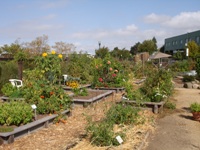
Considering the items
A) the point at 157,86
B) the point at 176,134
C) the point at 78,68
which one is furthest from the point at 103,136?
the point at 78,68

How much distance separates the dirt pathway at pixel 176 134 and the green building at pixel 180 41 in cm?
4971

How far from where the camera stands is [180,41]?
68.5 metres

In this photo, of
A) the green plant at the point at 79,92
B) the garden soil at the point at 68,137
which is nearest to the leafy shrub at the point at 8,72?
the green plant at the point at 79,92

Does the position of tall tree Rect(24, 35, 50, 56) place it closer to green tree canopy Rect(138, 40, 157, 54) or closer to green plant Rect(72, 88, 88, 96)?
green plant Rect(72, 88, 88, 96)

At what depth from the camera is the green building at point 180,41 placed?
57544 mm

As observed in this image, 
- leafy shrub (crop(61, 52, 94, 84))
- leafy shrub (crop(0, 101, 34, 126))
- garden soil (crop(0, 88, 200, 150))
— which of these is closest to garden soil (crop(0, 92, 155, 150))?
garden soil (crop(0, 88, 200, 150))

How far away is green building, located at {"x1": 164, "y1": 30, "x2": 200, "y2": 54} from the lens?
57544 millimetres

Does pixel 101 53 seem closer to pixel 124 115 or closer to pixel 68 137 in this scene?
pixel 124 115

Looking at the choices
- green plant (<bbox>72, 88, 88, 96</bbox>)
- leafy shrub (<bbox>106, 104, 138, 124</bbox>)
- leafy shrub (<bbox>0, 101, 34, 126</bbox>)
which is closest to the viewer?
leafy shrub (<bbox>0, 101, 34, 126</bbox>)

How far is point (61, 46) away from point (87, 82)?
12442 millimetres

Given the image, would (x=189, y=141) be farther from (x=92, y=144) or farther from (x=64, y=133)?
(x=64, y=133)

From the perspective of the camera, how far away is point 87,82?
46.0ft

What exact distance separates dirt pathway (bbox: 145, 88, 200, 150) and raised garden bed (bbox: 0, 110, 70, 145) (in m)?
2.34

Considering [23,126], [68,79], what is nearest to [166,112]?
[23,126]
